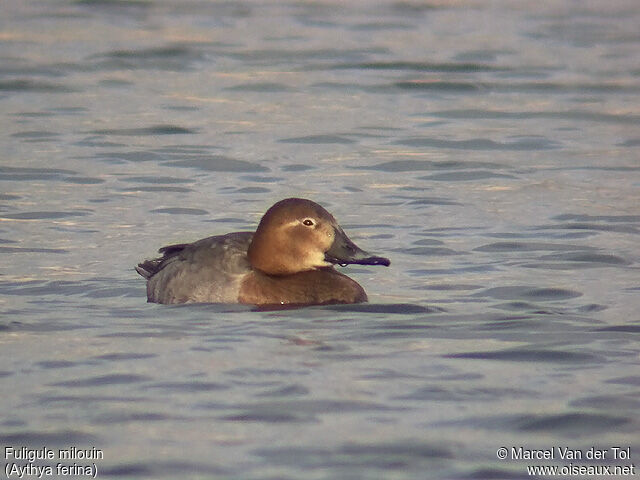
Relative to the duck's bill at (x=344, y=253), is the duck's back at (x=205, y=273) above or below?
below

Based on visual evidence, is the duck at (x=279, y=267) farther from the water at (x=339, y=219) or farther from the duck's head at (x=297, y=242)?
the water at (x=339, y=219)

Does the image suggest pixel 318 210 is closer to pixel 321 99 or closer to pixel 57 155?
pixel 57 155

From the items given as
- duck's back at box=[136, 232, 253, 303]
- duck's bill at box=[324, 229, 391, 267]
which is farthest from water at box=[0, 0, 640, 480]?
duck's bill at box=[324, 229, 391, 267]

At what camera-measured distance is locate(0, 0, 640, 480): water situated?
270 inches

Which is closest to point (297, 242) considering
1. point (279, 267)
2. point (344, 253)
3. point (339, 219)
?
point (279, 267)

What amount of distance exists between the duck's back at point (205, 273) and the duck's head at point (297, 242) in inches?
5.9

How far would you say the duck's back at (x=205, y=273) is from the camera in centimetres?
924

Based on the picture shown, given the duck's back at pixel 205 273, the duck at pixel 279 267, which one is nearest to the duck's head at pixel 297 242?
the duck at pixel 279 267

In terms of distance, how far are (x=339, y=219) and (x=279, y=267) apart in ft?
10.8

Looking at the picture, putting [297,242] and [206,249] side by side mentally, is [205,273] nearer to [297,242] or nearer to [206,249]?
[206,249]

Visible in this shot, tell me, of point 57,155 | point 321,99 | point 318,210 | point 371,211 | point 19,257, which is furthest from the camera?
point 321,99

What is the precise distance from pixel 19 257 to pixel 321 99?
825cm

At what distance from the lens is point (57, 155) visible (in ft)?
50.5

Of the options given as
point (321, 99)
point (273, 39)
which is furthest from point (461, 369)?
point (273, 39)
